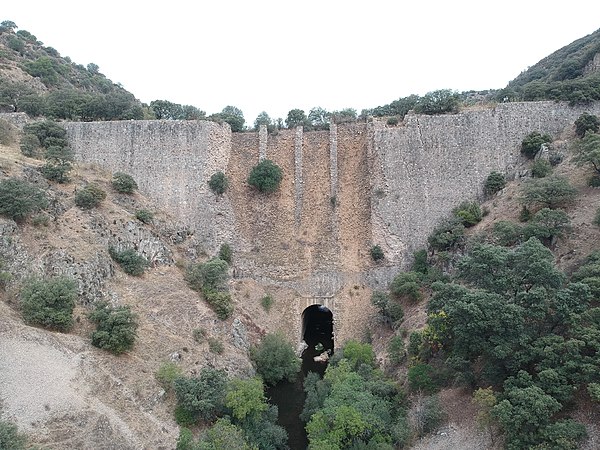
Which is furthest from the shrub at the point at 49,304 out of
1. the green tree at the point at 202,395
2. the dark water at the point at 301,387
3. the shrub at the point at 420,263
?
the shrub at the point at 420,263

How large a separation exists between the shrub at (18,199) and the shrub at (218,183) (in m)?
14.3

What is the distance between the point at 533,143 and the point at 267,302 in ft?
79.4

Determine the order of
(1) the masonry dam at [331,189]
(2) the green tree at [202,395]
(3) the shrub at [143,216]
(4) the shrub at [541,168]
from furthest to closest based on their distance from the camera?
(1) the masonry dam at [331,189] → (3) the shrub at [143,216] → (4) the shrub at [541,168] → (2) the green tree at [202,395]

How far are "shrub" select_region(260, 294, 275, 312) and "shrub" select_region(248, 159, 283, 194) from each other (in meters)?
9.93

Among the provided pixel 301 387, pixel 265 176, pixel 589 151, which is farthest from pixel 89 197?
pixel 589 151

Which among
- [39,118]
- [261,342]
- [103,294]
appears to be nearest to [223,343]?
[261,342]

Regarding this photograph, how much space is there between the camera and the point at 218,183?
40.6 metres

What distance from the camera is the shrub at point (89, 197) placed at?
32594mm

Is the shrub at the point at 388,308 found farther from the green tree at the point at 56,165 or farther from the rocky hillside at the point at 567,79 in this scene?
the green tree at the point at 56,165

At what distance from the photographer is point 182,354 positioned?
27625 mm

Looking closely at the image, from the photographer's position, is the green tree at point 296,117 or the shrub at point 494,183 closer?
the shrub at point 494,183

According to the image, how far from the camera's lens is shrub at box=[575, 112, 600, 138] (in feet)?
118

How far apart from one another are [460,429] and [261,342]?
15.3 metres

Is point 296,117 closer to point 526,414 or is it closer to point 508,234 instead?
point 508,234
